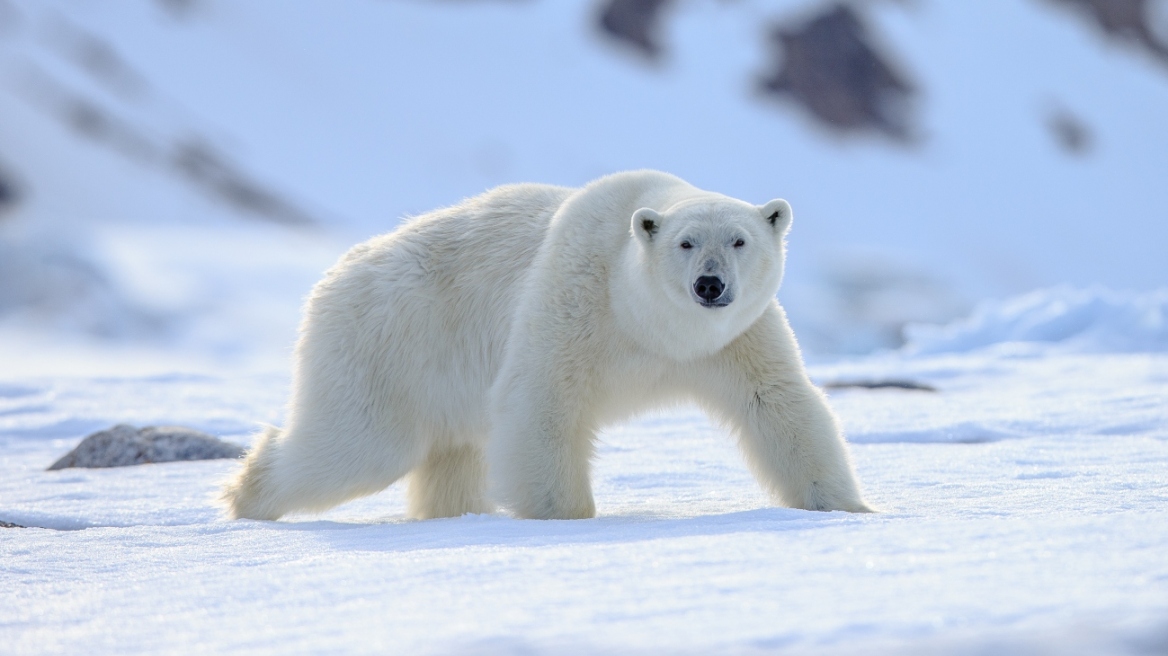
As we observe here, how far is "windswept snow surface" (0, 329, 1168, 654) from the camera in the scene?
1811 millimetres

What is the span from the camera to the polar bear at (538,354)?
355 cm

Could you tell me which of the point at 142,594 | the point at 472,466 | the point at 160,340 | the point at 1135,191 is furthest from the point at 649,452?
the point at 1135,191

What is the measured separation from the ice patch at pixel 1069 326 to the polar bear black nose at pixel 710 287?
5601mm

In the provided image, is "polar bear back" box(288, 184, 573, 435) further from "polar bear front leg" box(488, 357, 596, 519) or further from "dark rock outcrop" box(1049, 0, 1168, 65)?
"dark rock outcrop" box(1049, 0, 1168, 65)

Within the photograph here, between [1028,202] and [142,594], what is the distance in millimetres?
27385

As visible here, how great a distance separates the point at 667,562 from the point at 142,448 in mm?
3599

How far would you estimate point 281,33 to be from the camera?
2745 cm

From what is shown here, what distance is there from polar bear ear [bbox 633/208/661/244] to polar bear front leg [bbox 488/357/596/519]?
0.49 m

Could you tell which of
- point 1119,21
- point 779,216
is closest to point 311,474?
point 779,216

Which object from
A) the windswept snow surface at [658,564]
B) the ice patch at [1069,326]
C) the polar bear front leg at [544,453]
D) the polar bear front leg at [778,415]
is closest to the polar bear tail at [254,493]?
the windswept snow surface at [658,564]

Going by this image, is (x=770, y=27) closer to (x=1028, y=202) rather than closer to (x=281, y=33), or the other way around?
(x=1028, y=202)

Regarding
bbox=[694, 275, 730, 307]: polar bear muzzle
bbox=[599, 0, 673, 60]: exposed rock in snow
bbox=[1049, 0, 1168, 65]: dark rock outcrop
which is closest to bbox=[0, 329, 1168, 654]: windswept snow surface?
bbox=[694, 275, 730, 307]: polar bear muzzle

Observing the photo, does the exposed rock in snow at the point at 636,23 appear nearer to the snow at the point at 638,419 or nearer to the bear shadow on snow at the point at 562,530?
the snow at the point at 638,419

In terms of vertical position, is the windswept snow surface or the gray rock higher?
the gray rock
